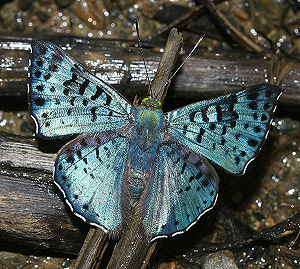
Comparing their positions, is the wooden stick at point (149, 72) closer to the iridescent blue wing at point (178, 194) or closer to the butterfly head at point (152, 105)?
the butterfly head at point (152, 105)

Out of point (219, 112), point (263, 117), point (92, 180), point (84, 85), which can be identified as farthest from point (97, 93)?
point (263, 117)

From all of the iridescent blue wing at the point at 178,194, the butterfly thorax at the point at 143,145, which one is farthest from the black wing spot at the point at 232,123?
the butterfly thorax at the point at 143,145

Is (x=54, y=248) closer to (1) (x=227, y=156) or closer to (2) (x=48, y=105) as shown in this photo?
(2) (x=48, y=105)

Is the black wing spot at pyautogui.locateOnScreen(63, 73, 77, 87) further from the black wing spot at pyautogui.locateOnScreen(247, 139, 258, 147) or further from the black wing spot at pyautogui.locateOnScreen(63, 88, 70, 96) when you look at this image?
the black wing spot at pyautogui.locateOnScreen(247, 139, 258, 147)

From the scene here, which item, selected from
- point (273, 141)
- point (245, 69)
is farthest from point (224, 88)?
point (273, 141)

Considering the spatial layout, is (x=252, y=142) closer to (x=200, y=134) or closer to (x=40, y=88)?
(x=200, y=134)

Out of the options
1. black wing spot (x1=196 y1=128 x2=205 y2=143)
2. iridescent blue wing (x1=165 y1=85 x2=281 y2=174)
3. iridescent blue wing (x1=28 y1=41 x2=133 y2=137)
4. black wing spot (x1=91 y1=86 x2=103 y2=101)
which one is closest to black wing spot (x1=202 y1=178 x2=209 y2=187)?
iridescent blue wing (x1=165 y1=85 x2=281 y2=174)
